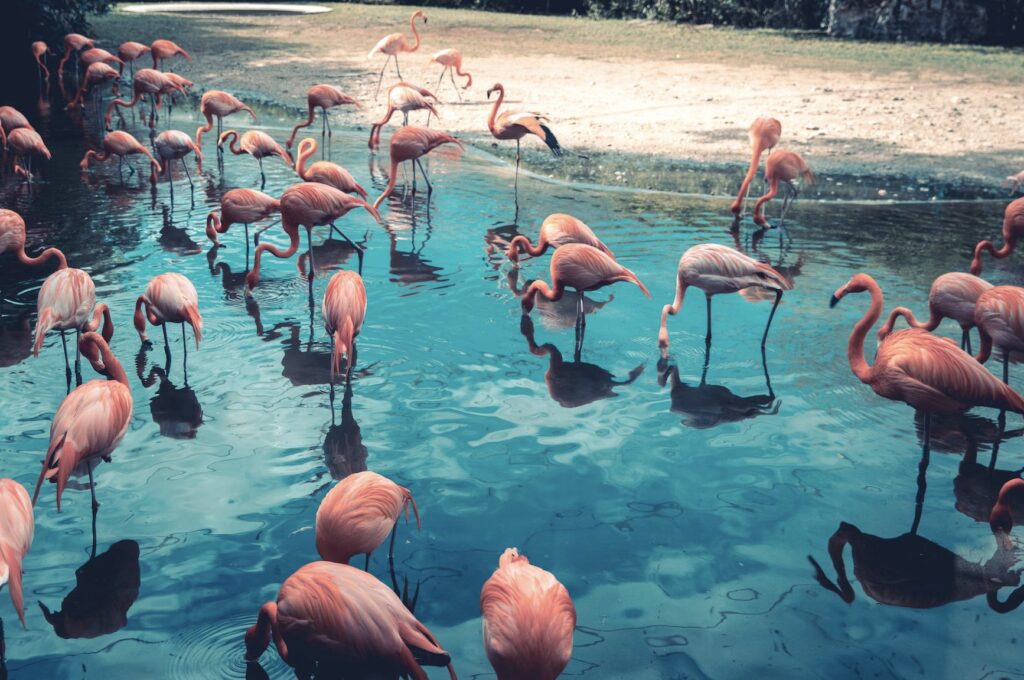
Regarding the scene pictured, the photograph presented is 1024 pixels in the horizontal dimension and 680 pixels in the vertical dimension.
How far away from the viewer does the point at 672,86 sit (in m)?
13.1

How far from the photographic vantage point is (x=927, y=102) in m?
11.8

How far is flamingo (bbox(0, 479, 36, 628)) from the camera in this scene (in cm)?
284

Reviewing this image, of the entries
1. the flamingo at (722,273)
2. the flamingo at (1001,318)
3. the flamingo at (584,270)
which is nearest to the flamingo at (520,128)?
the flamingo at (584,270)

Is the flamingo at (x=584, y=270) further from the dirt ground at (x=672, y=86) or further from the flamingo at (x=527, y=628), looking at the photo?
the dirt ground at (x=672, y=86)

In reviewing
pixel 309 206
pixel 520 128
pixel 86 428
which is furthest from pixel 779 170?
pixel 86 428

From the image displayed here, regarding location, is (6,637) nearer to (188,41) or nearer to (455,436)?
(455,436)

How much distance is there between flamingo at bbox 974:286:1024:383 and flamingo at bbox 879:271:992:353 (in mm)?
250

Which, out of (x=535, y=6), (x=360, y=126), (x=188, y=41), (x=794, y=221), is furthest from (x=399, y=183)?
(x=535, y=6)

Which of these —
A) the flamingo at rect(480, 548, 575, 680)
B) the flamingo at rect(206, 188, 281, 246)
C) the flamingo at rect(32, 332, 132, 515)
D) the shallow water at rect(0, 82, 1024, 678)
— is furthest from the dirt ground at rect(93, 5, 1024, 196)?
the flamingo at rect(480, 548, 575, 680)

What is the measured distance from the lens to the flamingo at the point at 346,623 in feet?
9.00

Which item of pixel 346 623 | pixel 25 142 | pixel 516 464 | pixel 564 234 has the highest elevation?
pixel 25 142

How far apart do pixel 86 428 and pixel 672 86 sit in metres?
10.9

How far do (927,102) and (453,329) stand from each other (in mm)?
8638

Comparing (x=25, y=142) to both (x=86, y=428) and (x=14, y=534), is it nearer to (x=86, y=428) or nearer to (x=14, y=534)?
(x=86, y=428)
